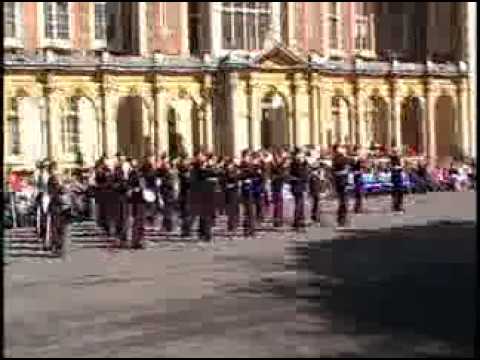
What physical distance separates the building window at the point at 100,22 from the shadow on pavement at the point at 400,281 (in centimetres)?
2759

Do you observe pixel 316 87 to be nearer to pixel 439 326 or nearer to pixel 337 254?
pixel 337 254

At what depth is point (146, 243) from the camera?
23.5 metres

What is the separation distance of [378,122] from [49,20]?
45.6ft

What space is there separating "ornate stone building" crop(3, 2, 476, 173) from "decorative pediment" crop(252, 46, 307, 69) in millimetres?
52

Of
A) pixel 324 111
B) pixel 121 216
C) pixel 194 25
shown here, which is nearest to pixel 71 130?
pixel 324 111

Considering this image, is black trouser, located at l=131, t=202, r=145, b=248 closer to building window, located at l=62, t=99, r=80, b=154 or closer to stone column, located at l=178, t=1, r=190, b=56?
building window, located at l=62, t=99, r=80, b=154

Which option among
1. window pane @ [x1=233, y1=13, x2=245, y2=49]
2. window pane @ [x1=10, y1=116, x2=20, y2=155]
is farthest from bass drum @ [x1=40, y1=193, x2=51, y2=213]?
window pane @ [x1=233, y1=13, x2=245, y2=49]

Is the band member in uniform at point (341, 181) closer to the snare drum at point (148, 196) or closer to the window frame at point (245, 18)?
the snare drum at point (148, 196)

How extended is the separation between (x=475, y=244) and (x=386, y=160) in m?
20.8

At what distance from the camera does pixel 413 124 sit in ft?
166

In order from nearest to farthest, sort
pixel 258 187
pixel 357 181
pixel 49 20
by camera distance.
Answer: pixel 258 187 → pixel 357 181 → pixel 49 20

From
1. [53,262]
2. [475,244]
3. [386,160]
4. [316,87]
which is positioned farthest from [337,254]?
[316,87]

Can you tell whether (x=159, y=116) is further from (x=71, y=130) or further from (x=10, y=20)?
(x=10, y=20)

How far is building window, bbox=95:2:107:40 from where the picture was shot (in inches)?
1956
